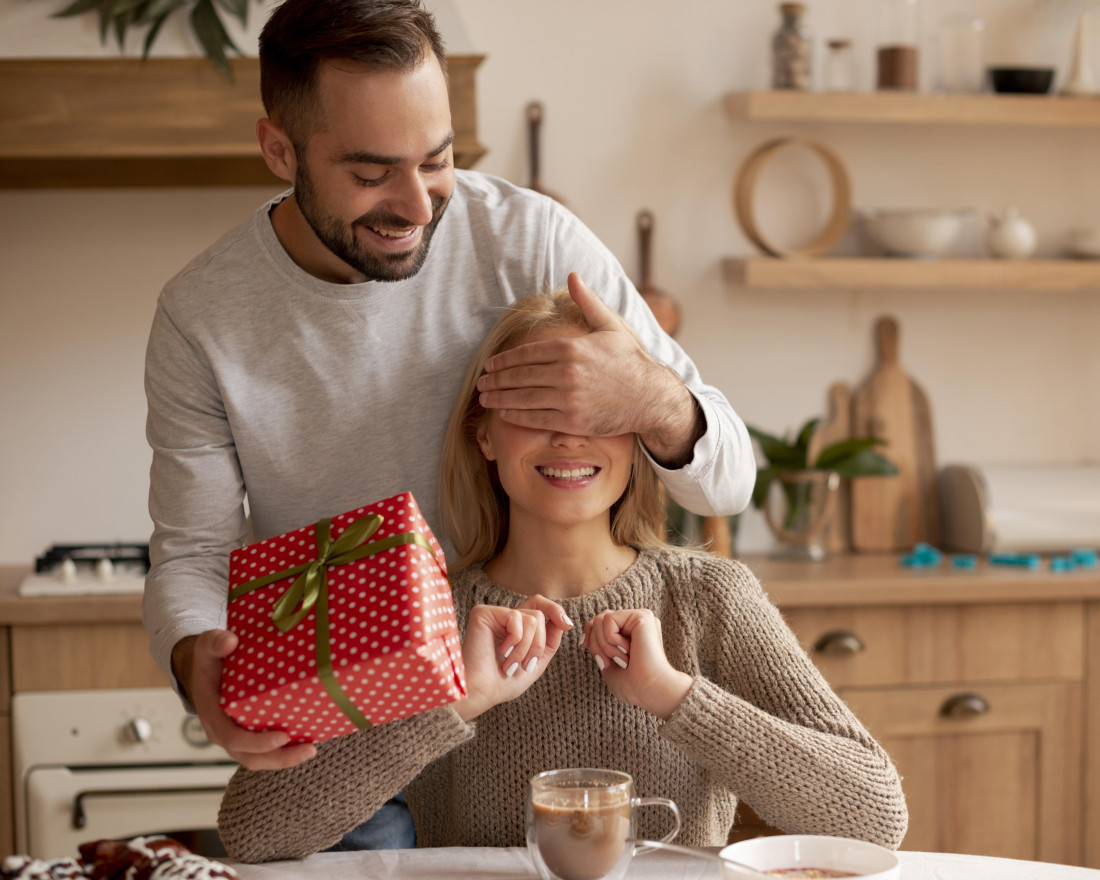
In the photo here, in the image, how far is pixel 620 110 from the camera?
104 inches

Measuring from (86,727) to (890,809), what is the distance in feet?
5.16

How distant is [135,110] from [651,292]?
112cm

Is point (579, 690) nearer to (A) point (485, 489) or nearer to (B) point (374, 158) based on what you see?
(A) point (485, 489)

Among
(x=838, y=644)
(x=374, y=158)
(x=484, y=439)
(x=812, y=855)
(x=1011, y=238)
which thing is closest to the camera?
(x=812, y=855)

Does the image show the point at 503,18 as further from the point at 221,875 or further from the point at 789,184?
the point at 221,875

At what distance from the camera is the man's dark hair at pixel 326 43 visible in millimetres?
1205

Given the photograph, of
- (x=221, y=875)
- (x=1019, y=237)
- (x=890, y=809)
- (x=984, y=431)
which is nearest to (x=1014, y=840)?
(x=984, y=431)

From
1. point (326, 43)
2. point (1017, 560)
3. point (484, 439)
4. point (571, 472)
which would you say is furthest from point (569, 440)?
point (1017, 560)

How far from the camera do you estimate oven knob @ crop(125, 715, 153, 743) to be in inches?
84.3

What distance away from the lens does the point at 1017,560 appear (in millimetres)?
2439

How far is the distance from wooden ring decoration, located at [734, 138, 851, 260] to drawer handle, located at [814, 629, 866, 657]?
0.84 metres

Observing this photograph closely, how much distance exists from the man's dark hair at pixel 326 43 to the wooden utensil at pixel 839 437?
1.68 m

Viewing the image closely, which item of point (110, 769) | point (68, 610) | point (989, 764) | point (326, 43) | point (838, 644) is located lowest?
point (989, 764)

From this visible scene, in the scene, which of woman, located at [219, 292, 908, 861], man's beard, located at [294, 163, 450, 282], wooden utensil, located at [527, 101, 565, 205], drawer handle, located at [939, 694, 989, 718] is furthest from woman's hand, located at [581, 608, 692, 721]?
wooden utensil, located at [527, 101, 565, 205]
